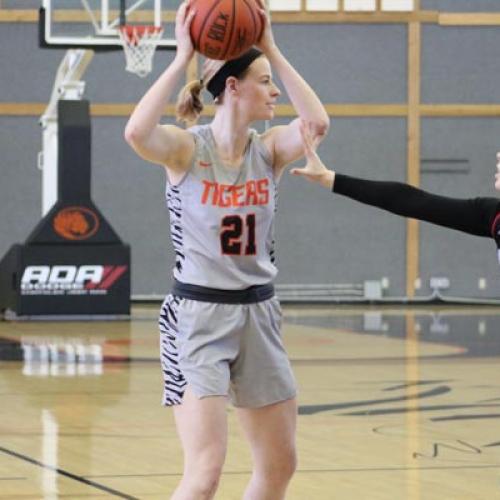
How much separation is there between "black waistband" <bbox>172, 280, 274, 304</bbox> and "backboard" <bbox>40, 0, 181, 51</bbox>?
11.7 metres

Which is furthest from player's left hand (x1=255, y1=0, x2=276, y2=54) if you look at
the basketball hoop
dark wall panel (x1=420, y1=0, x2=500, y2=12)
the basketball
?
dark wall panel (x1=420, y1=0, x2=500, y2=12)

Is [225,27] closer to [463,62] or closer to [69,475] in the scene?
[69,475]

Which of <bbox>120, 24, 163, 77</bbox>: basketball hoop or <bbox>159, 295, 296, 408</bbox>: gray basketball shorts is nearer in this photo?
<bbox>159, 295, 296, 408</bbox>: gray basketball shorts

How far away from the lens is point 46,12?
664 inches

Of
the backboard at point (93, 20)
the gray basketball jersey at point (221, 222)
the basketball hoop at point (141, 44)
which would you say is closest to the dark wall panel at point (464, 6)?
the backboard at point (93, 20)

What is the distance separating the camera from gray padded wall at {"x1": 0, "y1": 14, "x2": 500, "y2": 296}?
2205cm

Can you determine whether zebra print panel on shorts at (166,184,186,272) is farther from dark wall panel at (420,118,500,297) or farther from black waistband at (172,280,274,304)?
dark wall panel at (420,118,500,297)

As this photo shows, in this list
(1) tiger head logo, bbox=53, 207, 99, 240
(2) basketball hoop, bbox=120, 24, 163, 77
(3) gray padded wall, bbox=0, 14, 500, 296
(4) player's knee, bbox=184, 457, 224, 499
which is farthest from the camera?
(3) gray padded wall, bbox=0, 14, 500, 296

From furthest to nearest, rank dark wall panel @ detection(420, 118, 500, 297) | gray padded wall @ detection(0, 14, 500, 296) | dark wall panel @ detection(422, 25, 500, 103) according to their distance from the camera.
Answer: dark wall panel @ detection(422, 25, 500, 103) → dark wall panel @ detection(420, 118, 500, 297) → gray padded wall @ detection(0, 14, 500, 296)

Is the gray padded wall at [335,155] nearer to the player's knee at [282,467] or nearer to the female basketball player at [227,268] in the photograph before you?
the female basketball player at [227,268]

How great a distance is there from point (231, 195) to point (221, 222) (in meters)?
0.11

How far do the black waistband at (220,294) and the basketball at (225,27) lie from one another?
2.65ft

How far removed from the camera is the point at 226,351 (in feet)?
14.7

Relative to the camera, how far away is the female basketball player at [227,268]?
14.6 feet
